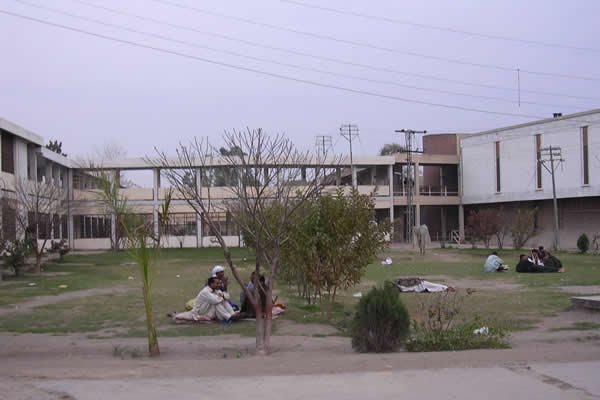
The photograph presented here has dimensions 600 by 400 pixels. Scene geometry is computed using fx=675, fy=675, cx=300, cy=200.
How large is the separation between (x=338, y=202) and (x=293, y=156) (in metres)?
2.22

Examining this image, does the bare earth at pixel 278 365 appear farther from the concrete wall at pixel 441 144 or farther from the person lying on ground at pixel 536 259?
the concrete wall at pixel 441 144

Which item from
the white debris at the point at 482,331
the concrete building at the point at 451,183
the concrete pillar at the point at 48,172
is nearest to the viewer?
the white debris at the point at 482,331

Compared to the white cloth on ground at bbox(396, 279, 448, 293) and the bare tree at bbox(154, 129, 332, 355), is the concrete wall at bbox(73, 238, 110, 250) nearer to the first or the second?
the white cloth on ground at bbox(396, 279, 448, 293)

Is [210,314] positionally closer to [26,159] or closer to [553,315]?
[553,315]

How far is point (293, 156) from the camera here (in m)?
14.0

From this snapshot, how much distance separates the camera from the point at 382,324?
10875mm

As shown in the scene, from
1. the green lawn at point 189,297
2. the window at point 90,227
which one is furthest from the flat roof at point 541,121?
the window at point 90,227

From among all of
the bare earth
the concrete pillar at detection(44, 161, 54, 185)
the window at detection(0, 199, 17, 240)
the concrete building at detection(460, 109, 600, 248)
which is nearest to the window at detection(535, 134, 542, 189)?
the concrete building at detection(460, 109, 600, 248)

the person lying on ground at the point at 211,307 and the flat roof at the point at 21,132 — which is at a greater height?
the flat roof at the point at 21,132

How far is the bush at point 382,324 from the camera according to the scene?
1084 cm

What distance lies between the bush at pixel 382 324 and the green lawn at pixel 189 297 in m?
3.55

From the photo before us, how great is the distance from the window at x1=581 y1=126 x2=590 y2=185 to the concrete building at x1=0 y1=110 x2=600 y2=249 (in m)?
0.08

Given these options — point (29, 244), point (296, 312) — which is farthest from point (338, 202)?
point (29, 244)

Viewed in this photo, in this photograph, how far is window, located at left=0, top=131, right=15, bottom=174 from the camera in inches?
1578
